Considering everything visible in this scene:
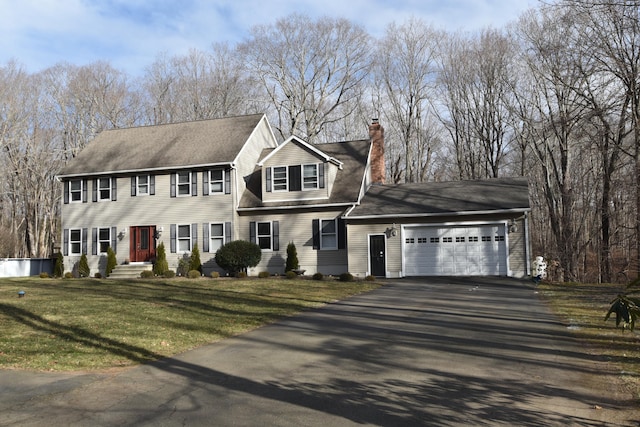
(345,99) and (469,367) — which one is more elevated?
(345,99)

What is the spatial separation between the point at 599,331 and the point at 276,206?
56.7 feet

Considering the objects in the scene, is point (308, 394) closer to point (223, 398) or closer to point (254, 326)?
point (223, 398)

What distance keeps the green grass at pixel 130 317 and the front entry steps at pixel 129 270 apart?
21.7ft

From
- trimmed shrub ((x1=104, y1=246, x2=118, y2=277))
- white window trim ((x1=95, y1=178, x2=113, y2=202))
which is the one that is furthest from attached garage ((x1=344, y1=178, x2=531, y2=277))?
white window trim ((x1=95, y1=178, x2=113, y2=202))

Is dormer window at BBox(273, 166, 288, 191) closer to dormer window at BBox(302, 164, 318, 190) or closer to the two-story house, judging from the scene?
the two-story house

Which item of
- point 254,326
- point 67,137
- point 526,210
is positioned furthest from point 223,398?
point 67,137

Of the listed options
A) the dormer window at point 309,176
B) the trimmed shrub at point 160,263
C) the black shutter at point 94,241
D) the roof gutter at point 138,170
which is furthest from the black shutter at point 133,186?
the dormer window at point 309,176

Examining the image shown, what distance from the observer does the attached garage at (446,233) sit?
21859 mm

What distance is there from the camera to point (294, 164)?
2572cm

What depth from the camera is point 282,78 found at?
40.6 metres

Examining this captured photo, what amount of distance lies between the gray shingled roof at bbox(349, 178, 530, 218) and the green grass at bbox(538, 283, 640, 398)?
18.0 ft

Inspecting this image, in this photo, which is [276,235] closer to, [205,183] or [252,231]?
[252,231]

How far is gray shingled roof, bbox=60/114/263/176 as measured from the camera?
2680 centimetres

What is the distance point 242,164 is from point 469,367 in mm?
21060
